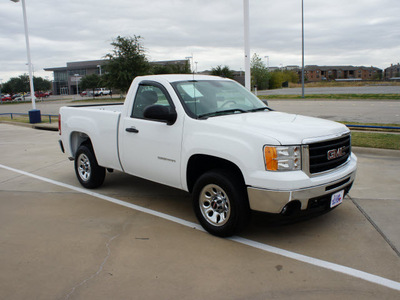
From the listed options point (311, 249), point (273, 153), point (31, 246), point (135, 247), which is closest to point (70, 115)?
point (31, 246)

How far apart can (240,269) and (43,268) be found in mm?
1957

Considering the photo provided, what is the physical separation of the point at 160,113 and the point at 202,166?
85 centimetres

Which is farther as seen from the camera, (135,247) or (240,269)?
(135,247)

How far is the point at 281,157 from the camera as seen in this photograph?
149 inches

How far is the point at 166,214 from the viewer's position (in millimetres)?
5195

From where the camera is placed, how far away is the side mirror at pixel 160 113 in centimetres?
452

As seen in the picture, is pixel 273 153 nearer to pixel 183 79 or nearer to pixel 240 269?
pixel 240 269

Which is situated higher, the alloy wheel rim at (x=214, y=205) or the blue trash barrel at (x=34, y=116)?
the blue trash barrel at (x=34, y=116)

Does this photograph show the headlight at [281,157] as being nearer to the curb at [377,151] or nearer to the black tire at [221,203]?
the black tire at [221,203]

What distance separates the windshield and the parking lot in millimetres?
1487

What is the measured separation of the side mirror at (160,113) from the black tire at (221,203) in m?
0.87

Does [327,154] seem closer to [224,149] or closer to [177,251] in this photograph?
[224,149]

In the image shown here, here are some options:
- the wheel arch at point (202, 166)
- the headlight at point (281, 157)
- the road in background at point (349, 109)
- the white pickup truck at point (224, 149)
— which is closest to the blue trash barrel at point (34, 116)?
the road in background at point (349, 109)

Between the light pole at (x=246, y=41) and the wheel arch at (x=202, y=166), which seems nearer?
the wheel arch at (x=202, y=166)
